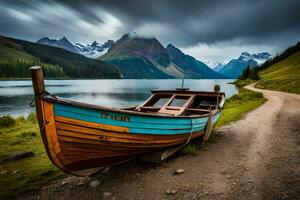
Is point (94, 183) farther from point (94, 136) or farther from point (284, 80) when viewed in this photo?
point (284, 80)

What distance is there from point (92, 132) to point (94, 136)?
0.18 metres

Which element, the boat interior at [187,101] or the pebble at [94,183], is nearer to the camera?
the pebble at [94,183]

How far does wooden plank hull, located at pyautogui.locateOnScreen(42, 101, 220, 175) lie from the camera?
7.29m

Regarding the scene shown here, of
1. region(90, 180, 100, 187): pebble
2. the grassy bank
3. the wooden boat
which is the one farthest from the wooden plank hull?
the grassy bank

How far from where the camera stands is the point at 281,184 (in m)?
8.20

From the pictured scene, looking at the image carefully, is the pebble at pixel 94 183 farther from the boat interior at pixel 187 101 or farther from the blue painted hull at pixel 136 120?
the boat interior at pixel 187 101

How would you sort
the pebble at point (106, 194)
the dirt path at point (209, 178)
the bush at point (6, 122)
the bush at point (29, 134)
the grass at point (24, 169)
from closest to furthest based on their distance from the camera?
the dirt path at point (209, 178), the pebble at point (106, 194), the grass at point (24, 169), the bush at point (29, 134), the bush at point (6, 122)

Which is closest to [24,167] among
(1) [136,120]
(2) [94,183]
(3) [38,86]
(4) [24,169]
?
(4) [24,169]

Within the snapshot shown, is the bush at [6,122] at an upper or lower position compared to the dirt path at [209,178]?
upper

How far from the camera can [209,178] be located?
9.04m

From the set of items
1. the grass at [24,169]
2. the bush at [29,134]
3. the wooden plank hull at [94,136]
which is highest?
the wooden plank hull at [94,136]

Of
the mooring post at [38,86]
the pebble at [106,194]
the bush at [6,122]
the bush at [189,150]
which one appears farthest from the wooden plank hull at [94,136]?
the bush at [6,122]

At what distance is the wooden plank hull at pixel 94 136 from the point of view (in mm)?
7289

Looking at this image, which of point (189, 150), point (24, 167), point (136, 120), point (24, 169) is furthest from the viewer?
point (189, 150)
